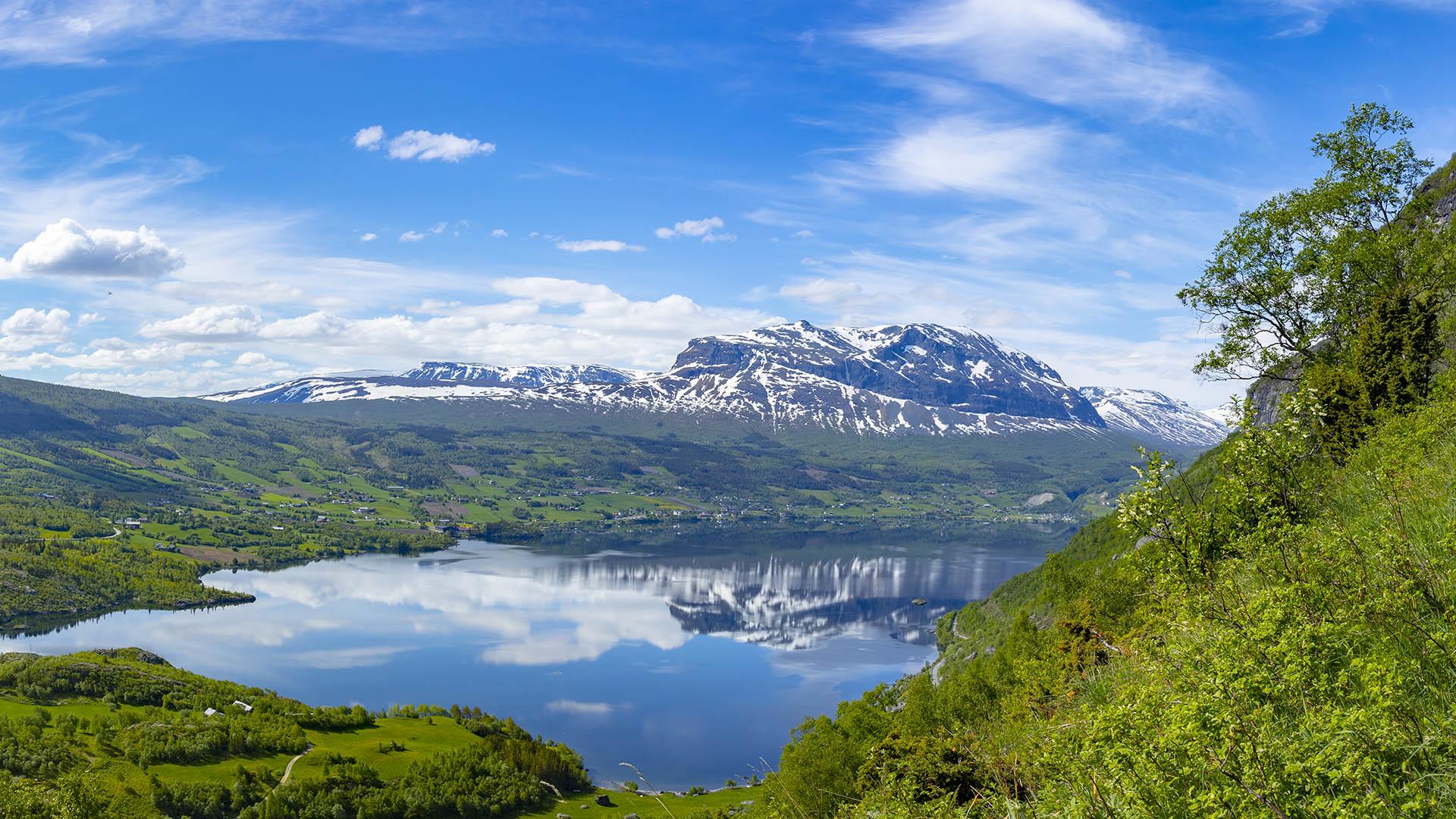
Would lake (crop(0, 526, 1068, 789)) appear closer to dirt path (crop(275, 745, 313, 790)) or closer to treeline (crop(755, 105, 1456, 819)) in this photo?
dirt path (crop(275, 745, 313, 790))

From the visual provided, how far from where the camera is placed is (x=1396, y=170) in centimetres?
2431

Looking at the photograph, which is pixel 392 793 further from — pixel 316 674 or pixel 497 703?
pixel 316 674

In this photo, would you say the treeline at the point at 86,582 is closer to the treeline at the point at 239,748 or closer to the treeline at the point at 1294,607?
the treeline at the point at 239,748

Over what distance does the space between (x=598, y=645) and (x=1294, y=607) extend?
132319mm

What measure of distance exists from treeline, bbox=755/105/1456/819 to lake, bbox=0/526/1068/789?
240ft

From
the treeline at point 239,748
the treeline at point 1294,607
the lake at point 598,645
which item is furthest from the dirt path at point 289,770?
the treeline at point 1294,607

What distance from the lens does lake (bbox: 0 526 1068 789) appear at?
3851 inches

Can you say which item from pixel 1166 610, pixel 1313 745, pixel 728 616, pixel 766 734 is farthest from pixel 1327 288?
pixel 728 616

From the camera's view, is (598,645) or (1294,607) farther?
(598,645)

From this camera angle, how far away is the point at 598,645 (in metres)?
133

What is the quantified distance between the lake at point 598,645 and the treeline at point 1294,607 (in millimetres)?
73032

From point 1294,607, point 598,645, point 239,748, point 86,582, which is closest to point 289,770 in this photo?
point 239,748

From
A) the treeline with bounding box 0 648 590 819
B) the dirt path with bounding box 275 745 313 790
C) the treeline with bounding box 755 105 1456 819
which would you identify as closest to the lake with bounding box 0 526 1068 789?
the treeline with bounding box 0 648 590 819

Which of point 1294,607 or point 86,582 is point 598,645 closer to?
point 86,582
